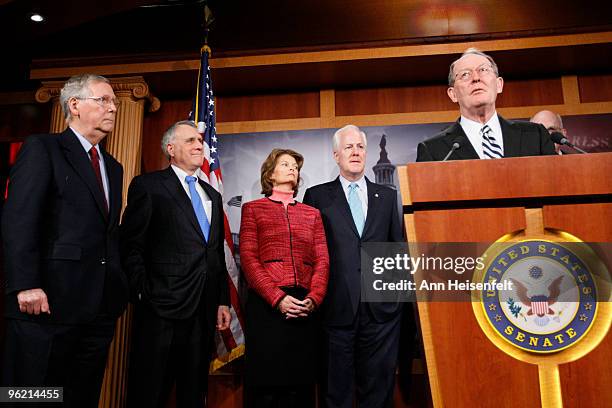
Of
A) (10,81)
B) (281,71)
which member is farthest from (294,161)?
(10,81)

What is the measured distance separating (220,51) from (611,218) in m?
3.15

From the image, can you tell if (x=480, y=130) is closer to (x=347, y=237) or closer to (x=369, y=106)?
(x=347, y=237)

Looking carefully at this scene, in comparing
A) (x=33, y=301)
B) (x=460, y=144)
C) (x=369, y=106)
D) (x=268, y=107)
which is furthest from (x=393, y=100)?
(x=33, y=301)

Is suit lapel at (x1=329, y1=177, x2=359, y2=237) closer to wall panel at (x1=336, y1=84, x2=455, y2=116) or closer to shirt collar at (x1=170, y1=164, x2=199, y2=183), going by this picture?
shirt collar at (x1=170, y1=164, x2=199, y2=183)

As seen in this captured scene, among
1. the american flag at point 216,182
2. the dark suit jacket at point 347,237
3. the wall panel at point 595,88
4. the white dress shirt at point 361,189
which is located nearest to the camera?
the dark suit jacket at point 347,237

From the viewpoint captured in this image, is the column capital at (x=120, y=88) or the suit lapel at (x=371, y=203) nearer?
the suit lapel at (x=371, y=203)

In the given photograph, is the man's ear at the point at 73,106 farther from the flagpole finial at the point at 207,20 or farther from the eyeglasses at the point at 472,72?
the eyeglasses at the point at 472,72

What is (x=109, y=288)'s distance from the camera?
218 centimetres

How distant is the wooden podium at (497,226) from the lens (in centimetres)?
115

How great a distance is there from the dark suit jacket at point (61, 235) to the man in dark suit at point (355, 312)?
100 cm

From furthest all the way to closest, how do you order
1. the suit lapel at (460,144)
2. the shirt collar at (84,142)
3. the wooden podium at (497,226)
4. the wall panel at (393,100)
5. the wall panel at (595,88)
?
the wall panel at (393,100) → the wall panel at (595,88) → the shirt collar at (84,142) → the suit lapel at (460,144) → the wooden podium at (497,226)

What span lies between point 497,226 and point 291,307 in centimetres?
145

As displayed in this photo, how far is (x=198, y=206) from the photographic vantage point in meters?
2.71

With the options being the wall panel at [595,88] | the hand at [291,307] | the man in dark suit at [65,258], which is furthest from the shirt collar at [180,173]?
the wall panel at [595,88]
